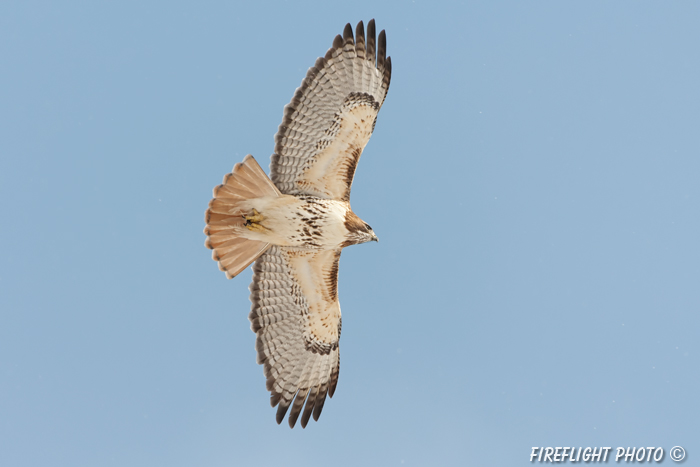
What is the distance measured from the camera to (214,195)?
773 cm

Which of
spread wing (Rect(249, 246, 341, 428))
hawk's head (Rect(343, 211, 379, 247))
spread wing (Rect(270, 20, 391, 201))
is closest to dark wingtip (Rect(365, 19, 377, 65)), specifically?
spread wing (Rect(270, 20, 391, 201))

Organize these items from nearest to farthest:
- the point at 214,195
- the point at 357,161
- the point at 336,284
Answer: the point at 214,195 → the point at 357,161 → the point at 336,284

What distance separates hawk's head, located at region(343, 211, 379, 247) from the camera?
8133mm

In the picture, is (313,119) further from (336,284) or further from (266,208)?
(336,284)

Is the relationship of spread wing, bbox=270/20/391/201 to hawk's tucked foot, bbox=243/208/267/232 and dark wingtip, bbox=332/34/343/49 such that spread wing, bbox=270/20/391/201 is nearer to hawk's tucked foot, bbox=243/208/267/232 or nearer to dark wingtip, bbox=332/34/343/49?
dark wingtip, bbox=332/34/343/49

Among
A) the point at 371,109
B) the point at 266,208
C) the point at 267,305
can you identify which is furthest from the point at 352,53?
the point at 267,305

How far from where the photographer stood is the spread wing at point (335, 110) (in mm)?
7914

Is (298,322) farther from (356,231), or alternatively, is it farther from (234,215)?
(234,215)

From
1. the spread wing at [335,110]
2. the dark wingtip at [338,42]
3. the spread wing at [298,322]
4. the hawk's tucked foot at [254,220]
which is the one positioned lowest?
the spread wing at [298,322]

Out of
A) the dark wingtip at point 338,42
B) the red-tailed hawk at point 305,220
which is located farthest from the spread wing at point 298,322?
the dark wingtip at point 338,42

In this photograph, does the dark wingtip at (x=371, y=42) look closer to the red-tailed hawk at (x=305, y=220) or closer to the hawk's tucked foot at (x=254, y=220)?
the red-tailed hawk at (x=305, y=220)

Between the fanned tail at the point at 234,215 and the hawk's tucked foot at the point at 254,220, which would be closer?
the fanned tail at the point at 234,215

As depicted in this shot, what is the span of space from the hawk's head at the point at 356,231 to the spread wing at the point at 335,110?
0.63 metres

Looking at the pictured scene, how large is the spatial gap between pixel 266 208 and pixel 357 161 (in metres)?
1.26
